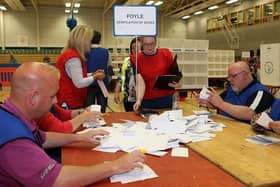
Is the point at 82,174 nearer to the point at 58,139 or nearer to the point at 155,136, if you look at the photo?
the point at 58,139

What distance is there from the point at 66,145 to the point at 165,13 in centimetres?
1524

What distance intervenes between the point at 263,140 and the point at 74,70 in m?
1.64

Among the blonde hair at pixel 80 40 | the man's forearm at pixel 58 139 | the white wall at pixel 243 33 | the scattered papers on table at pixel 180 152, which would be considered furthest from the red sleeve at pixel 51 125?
the white wall at pixel 243 33

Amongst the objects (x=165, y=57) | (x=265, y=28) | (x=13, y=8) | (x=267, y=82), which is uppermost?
(x=13, y=8)

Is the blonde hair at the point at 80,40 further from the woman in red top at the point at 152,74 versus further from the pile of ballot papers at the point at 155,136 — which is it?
the pile of ballot papers at the point at 155,136

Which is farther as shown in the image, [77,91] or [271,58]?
[271,58]

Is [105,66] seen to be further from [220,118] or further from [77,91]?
[220,118]

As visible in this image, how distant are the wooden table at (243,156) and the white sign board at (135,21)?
1.41 metres

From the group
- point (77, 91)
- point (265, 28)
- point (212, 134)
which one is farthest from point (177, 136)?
point (265, 28)

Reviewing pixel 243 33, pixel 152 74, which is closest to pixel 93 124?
pixel 152 74

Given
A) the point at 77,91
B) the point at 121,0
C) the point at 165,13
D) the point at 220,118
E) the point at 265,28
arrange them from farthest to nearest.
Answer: the point at 165,13 → the point at 121,0 → the point at 265,28 → the point at 77,91 → the point at 220,118

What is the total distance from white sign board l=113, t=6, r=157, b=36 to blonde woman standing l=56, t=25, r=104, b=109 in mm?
288

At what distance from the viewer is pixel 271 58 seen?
7.88 meters

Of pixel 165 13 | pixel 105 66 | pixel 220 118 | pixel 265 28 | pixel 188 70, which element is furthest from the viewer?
pixel 165 13
